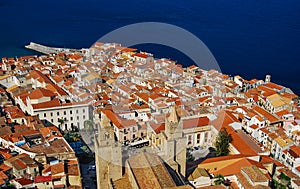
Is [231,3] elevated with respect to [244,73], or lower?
elevated

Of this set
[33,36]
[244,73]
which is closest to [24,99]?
[244,73]

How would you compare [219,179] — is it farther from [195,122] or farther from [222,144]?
[195,122]

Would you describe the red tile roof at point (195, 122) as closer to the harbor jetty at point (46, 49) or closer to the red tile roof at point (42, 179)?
the red tile roof at point (42, 179)

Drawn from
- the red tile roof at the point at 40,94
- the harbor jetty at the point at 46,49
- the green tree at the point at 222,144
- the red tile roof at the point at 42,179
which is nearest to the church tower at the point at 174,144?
the green tree at the point at 222,144

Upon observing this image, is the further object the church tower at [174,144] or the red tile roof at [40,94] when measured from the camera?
the red tile roof at [40,94]

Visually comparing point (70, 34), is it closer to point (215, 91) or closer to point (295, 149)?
point (215, 91)

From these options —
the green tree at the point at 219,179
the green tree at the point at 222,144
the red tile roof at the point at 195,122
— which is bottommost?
the green tree at the point at 219,179

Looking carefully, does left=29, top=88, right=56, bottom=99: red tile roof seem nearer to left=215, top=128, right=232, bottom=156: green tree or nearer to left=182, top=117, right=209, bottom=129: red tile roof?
left=182, top=117, right=209, bottom=129: red tile roof

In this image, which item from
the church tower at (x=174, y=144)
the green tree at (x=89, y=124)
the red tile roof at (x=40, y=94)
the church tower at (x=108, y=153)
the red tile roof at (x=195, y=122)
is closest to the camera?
the church tower at (x=108, y=153)

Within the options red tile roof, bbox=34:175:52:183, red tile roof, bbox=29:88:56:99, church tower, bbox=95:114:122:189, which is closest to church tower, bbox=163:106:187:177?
church tower, bbox=95:114:122:189
